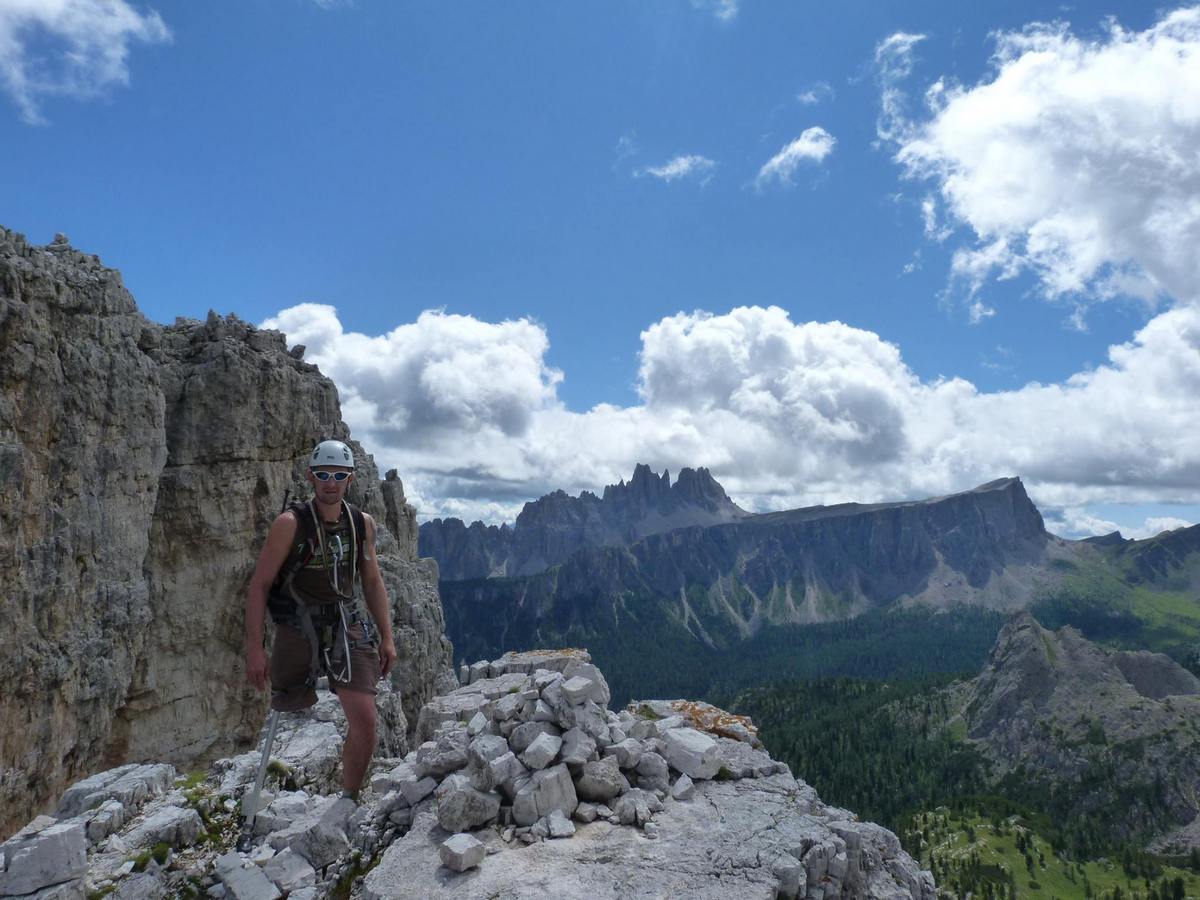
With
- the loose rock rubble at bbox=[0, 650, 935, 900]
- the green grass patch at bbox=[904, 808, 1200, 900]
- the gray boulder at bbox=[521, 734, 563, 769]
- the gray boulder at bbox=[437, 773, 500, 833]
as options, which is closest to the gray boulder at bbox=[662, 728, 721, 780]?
the loose rock rubble at bbox=[0, 650, 935, 900]

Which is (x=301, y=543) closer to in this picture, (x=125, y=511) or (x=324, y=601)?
(x=324, y=601)

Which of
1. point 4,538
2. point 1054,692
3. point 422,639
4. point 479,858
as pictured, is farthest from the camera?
point 1054,692

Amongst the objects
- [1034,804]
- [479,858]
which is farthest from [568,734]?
[1034,804]

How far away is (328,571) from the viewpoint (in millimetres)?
9617

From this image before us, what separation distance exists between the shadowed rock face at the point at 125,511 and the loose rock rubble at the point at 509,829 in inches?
956

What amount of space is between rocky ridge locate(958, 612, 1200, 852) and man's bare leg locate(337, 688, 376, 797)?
619 feet

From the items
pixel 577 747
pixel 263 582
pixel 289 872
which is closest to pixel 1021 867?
pixel 577 747

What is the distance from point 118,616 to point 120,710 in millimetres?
6365

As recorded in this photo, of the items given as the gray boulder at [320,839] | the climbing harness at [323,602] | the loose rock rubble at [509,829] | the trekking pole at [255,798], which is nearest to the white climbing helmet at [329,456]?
the climbing harness at [323,602]

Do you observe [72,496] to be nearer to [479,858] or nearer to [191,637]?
[191,637]

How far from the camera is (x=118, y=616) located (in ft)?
110

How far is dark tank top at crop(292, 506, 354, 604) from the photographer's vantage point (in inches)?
377

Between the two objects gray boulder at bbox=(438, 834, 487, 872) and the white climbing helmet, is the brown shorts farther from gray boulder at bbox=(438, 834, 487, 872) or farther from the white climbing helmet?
gray boulder at bbox=(438, 834, 487, 872)

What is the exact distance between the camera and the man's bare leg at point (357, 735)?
33.1 ft
